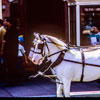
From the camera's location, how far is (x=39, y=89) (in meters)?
10.3

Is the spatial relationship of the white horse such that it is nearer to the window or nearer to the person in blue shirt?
the person in blue shirt

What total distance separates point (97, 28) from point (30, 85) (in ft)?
11.9

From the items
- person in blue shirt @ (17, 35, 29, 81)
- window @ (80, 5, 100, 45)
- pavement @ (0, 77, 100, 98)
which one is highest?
window @ (80, 5, 100, 45)

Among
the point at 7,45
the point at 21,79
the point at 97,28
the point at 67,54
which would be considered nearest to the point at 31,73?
the point at 21,79

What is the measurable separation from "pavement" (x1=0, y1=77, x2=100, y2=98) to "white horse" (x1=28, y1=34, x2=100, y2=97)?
2077mm

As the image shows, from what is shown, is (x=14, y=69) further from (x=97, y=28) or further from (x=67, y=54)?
(x=67, y=54)

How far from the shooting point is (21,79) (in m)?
11.8

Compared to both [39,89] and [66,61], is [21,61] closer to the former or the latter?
[39,89]

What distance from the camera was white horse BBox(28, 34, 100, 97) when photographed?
6.92 meters

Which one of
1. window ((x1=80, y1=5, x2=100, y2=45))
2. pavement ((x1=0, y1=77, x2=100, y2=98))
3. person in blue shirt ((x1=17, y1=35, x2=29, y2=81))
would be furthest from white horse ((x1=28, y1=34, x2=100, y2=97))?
window ((x1=80, y1=5, x2=100, y2=45))

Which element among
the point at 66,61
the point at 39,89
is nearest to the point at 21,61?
the point at 39,89

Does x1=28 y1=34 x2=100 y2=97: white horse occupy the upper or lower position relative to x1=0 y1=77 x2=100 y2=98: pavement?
upper

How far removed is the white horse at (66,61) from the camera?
6.92 metres

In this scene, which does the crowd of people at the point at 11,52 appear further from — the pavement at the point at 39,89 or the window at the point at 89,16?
the window at the point at 89,16
